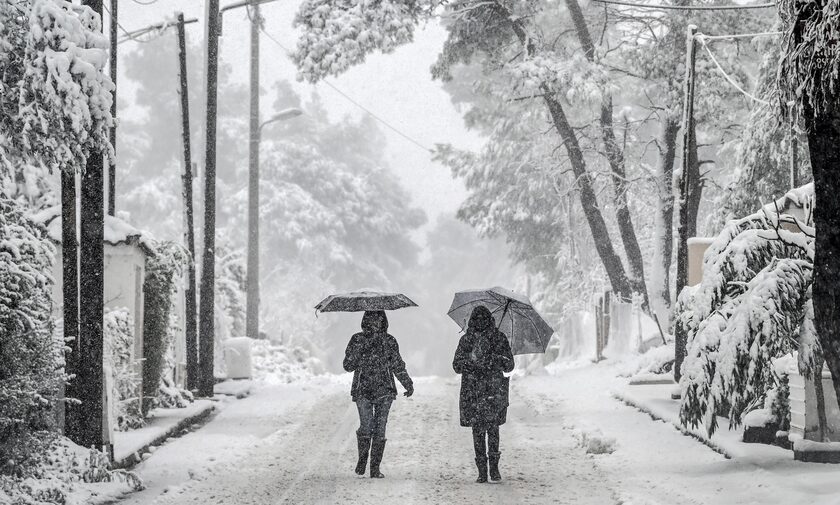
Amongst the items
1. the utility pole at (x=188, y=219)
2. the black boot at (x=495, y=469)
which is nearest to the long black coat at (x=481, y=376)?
the black boot at (x=495, y=469)

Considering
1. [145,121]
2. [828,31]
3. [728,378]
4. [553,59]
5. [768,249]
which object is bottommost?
[728,378]

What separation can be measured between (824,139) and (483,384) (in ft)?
14.9

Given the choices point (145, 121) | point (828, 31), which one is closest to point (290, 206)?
point (145, 121)

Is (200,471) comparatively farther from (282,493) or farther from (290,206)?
(290,206)

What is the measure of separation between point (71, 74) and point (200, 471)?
15.2 ft

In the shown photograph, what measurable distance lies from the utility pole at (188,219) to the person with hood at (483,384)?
28.5 ft

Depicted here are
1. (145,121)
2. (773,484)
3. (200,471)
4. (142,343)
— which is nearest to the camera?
(773,484)

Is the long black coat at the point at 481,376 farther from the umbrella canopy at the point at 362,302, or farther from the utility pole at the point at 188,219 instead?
the utility pole at the point at 188,219

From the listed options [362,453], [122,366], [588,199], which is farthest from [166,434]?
[588,199]

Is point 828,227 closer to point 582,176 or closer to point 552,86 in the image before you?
point 552,86

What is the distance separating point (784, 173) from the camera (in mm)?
19938

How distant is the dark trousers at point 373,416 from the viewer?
35.8ft

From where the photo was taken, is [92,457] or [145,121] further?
[145,121]

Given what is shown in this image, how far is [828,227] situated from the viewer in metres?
7.03
